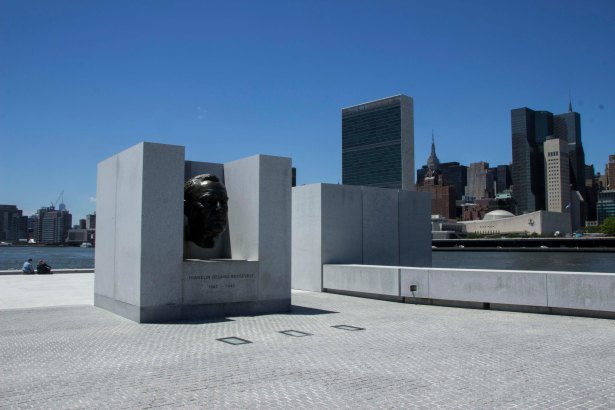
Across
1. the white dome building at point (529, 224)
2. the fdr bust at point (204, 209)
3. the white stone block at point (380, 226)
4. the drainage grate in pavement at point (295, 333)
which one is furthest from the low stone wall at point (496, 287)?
the white dome building at point (529, 224)

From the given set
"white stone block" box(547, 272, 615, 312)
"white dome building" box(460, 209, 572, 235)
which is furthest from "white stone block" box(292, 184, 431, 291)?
"white dome building" box(460, 209, 572, 235)

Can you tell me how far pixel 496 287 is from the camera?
506 inches

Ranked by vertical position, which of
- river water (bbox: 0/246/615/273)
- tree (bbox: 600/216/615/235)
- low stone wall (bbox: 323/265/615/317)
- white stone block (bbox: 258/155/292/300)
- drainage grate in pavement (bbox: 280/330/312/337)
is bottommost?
river water (bbox: 0/246/615/273)

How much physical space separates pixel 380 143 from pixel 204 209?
526 feet

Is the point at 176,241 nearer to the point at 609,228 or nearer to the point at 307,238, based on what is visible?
the point at 307,238

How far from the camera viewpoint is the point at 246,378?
21.9 feet

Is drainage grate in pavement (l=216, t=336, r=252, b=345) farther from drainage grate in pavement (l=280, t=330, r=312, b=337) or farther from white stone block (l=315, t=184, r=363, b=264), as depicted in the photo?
white stone block (l=315, t=184, r=363, b=264)

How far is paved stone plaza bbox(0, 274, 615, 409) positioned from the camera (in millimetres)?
5855

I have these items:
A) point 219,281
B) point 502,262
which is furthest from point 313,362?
point 502,262

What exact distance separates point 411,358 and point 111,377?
3.95 m

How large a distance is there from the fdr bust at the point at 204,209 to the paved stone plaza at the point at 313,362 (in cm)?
217

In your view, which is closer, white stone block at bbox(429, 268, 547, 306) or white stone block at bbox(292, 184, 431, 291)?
white stone block at bbox(429, 268, 547, 306)

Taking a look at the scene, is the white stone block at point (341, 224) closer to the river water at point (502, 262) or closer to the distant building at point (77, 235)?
the river water at point (502, 262)

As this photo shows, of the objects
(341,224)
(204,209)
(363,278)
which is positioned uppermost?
(204,209)
